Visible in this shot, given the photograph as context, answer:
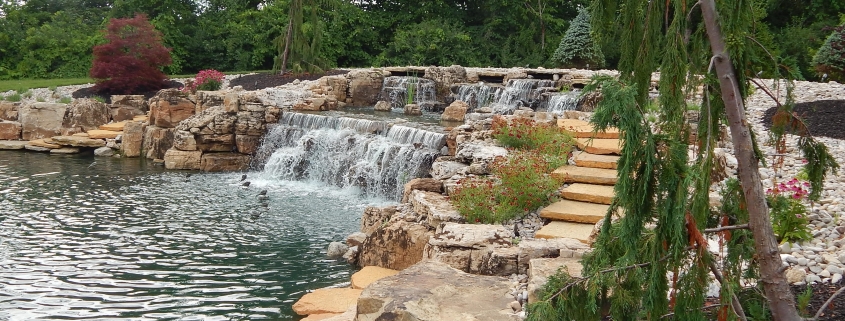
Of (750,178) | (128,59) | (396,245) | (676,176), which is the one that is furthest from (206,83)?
(750,178)

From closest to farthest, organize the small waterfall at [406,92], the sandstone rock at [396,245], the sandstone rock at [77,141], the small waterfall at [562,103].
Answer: the sandstone rock at [396,245] < the small waterfall at [562,103] < the sandstone rock at [77,141] < the small waterfall at [406,92]

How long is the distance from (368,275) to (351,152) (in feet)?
20.9

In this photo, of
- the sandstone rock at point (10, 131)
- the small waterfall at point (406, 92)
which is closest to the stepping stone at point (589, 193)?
the small waterfall at point (406, 92)

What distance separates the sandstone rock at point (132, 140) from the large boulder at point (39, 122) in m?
2.43

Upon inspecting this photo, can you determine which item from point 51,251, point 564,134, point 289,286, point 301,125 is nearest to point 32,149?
point 301,125

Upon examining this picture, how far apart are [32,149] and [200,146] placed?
4.85m

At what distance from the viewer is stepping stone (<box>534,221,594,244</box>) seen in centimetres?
636

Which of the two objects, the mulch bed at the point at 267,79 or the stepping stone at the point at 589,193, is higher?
the mulch bed at the point at 267,79

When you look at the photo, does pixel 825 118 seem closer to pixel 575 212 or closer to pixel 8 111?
pixel 575 212

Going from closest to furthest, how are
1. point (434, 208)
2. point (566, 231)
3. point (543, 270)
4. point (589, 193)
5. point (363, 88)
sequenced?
point (543, 270)
point (566, 231)
point (589, 193)
point (434, 208)
point (363, 88)

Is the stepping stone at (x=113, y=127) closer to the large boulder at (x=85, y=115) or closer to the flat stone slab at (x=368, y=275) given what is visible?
the large boulder at (x=85, y=115)

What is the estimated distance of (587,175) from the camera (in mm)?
7988

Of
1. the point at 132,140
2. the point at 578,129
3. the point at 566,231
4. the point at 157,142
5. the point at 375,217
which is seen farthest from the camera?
the point at 132,140

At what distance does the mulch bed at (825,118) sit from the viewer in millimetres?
8758
